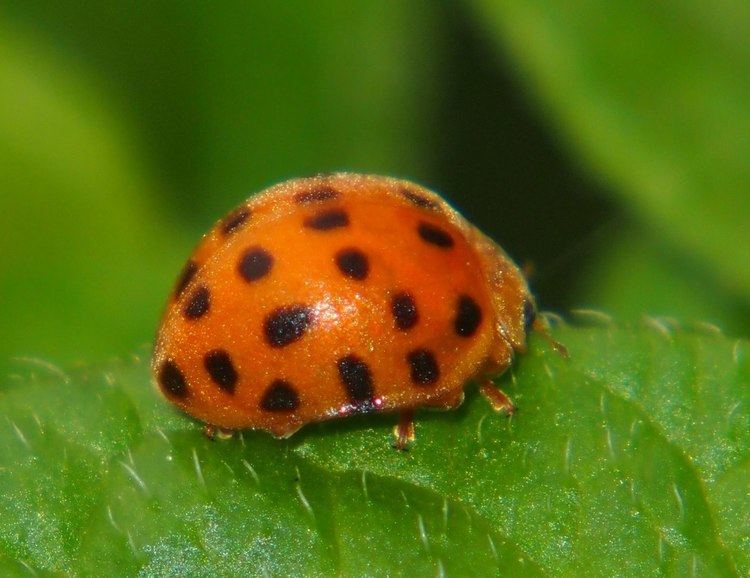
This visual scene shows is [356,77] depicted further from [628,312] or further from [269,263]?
[269,263]

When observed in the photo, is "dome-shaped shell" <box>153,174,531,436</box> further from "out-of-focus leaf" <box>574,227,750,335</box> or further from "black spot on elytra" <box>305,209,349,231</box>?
"out-of-focus leaf" <box>574,227,750,335</box>

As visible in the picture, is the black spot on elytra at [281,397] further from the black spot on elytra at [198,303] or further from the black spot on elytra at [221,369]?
the black spot on elytra at [198,303]

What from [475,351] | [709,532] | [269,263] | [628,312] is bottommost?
[628,312]

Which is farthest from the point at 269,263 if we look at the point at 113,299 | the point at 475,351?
the point at 113,299

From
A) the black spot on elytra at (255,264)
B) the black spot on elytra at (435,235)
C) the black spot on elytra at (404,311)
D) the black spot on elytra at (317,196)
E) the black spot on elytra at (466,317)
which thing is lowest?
the black spot on elytra at (466,317)

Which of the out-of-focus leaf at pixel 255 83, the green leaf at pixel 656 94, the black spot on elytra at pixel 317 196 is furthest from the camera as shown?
the out-of-focus leaf at pixel 255 83

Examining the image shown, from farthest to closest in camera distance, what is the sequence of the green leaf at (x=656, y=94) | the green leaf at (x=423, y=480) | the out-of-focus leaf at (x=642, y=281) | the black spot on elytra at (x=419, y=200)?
1. the out-of-focus leaf at (x=642, y=281)
2. the green leaf at (x=656, y=94)
3. the black spot on elytra at (x=419, y=200)
4. the green leaf at (x=423, y=480)

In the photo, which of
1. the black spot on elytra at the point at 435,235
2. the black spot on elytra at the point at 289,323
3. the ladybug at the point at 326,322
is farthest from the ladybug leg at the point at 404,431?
the black spot on elytra at the point at 435,235
